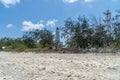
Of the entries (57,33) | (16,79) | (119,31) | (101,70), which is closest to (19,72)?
(16,79)

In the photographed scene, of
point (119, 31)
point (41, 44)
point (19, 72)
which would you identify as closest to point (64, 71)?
point (19, 72)

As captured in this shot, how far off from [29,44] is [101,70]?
35.9 meters

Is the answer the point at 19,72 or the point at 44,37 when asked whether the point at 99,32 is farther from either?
the point at 19,72

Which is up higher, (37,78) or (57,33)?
(57,33)

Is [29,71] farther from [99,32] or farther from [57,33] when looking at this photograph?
[57,33]

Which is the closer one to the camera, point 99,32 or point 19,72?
point 19,72

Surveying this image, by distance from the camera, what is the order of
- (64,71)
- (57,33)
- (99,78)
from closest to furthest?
(99,78) < (64,71) < (57,33)

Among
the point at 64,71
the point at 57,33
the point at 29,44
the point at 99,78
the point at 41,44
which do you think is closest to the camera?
the point at 99,78

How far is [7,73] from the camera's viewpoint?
10.5m

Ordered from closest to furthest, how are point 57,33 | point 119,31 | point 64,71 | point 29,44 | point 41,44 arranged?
point 64,71 → point 119,31 → point 57,33 → point 41,44 → point 29,44

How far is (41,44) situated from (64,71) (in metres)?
31.6

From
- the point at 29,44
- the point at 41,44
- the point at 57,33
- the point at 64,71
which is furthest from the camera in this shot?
the point at 29,44

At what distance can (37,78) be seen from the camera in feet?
30.3

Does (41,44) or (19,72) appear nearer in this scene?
(19,72)
